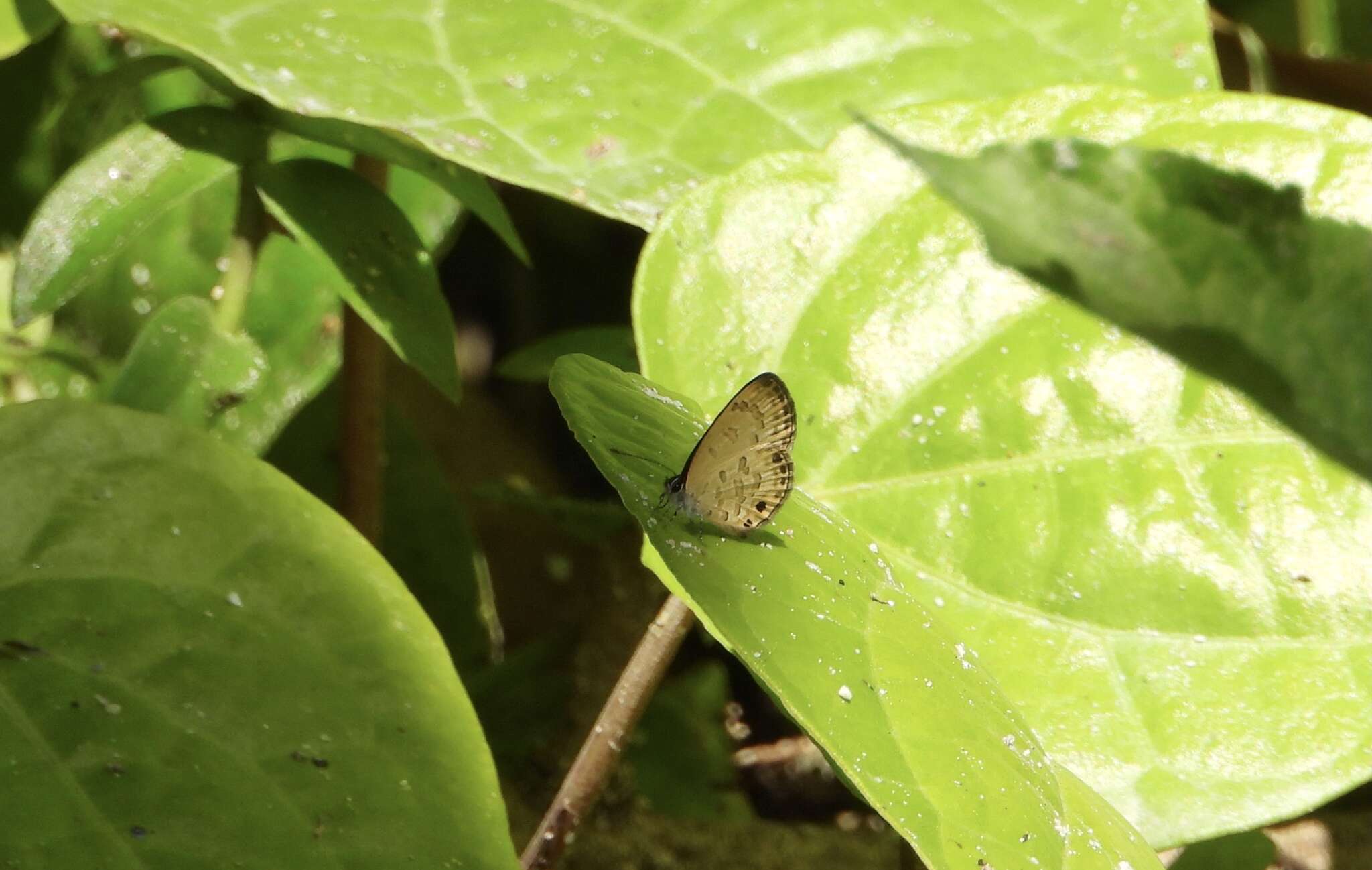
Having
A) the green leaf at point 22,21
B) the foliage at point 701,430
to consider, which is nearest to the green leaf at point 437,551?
the foliage at point 701,430

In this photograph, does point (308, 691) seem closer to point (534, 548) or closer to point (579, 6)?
point (579, 6)

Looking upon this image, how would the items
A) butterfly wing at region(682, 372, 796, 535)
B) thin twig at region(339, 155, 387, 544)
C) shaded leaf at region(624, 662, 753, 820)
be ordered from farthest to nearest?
shaded leaf at region(624, 662, 753, 820), thin twig at region(339, 155, 387, 544), butterfly wing at region(682, 372, 796, 535)

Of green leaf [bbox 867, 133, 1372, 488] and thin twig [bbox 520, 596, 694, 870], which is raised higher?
green leaf [bbox 867, 133, 1372, 488]

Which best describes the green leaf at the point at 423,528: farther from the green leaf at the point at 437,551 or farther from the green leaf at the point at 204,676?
the green leaf at the point at 204,676

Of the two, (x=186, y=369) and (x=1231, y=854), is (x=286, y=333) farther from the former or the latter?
(x=1231, y=854)

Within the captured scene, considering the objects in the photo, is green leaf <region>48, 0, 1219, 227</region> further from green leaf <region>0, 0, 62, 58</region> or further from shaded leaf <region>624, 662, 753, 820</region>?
shaded leaf <region>624, 662, 753, 820</region>

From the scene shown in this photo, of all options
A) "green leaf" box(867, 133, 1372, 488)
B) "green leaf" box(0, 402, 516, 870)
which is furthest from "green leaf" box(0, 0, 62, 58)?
"green leaf" box(867, 133, 1372, 488)

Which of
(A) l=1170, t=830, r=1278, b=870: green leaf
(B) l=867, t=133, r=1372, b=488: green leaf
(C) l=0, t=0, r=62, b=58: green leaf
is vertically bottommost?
(A) l=1170, t=830, r=1278, b=870: green leaf
